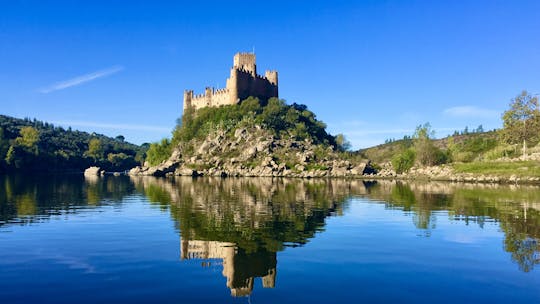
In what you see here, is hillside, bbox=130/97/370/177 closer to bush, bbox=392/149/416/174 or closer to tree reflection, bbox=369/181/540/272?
bush, bbox=392/149/416/174

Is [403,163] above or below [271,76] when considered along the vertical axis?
below

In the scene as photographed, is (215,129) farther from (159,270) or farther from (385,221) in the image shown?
(159,270)

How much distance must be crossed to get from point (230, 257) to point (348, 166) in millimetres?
128399

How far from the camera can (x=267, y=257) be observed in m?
22.1

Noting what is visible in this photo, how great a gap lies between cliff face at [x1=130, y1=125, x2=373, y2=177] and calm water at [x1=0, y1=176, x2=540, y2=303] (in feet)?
348

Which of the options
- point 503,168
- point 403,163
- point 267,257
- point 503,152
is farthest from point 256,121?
point 267,257

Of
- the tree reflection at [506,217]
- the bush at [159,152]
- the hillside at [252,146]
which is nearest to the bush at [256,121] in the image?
the hillside at [252,146]

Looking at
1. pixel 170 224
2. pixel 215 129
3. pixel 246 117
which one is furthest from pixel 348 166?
pixel 170 224

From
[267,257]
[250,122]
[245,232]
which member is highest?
[250,122]

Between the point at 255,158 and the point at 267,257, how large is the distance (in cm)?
13620

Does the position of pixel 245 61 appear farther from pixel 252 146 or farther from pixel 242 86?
pixel 252 146

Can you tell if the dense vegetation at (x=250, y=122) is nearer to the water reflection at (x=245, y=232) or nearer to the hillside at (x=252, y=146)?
the hillside at (x=252, y=146)

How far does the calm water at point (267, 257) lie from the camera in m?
16.4

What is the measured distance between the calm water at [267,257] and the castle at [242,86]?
449 feet
